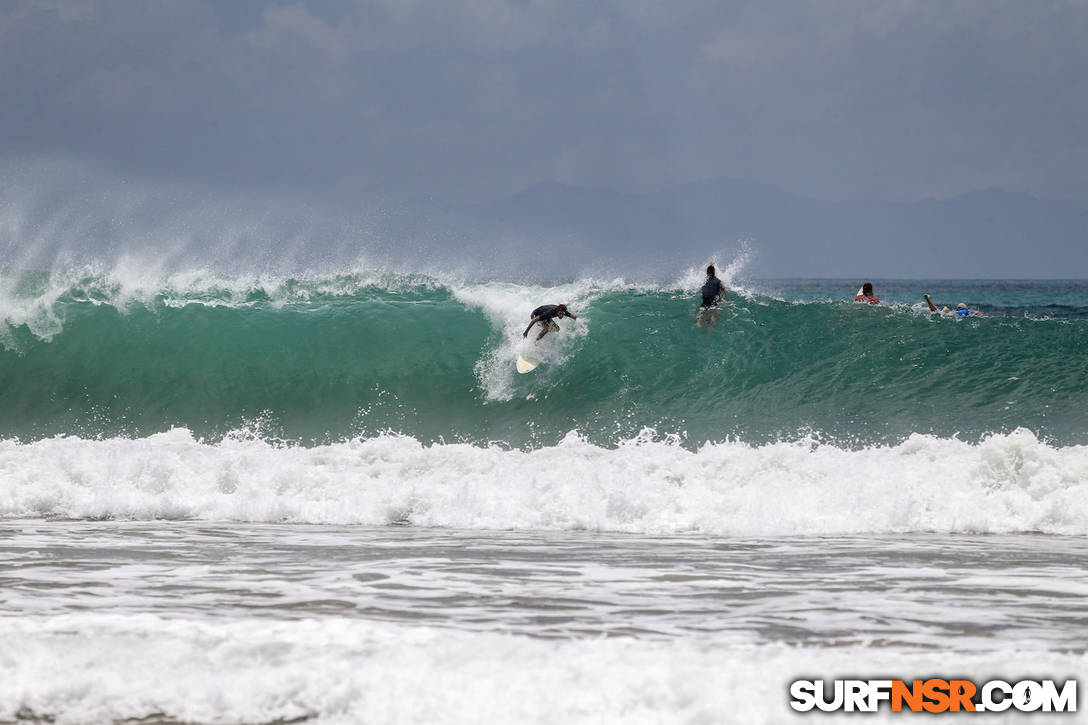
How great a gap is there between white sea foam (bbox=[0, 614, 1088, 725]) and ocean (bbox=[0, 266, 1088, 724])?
16 millimetres

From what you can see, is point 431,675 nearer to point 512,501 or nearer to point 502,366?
point 512,501

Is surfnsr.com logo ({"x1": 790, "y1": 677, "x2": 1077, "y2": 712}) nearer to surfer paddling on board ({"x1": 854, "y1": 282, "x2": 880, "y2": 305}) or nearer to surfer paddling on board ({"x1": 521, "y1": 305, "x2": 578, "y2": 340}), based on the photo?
surfer paddling on board ({"x1": 521, "y1": 305, "x2": 578, "y2": 340})

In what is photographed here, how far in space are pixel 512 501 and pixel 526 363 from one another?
6.76m

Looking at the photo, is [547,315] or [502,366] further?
[547,315]

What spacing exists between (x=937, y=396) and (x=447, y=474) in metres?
7.91

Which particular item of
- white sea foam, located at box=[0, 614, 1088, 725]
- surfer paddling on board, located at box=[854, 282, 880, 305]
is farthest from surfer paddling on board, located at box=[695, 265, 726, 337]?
white sea foam, located at box=[0, 614, 1088, 725]

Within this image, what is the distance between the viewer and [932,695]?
3982mm

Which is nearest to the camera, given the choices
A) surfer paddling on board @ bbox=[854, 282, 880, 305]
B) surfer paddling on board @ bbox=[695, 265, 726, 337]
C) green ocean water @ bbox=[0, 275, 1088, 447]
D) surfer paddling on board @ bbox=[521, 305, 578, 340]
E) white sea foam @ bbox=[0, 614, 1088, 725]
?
white sea foam @ bbox=[0, 614, 1088, 725]

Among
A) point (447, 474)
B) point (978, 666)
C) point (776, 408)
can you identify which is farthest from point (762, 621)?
point (776, 408)

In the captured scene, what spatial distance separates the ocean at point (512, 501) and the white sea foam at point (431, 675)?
2 cm

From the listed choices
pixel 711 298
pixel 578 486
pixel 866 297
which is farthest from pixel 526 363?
pixel 866 297

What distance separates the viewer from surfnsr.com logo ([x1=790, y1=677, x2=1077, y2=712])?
12.7 ft

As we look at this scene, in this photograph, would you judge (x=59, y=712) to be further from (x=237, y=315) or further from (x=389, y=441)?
(x=237, y=315)

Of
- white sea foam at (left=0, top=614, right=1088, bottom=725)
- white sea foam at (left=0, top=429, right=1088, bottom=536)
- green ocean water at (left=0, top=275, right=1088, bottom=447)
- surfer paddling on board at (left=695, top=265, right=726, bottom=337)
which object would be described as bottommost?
white sea foam at (left=0, top=614, right=1088, bottom=725)
